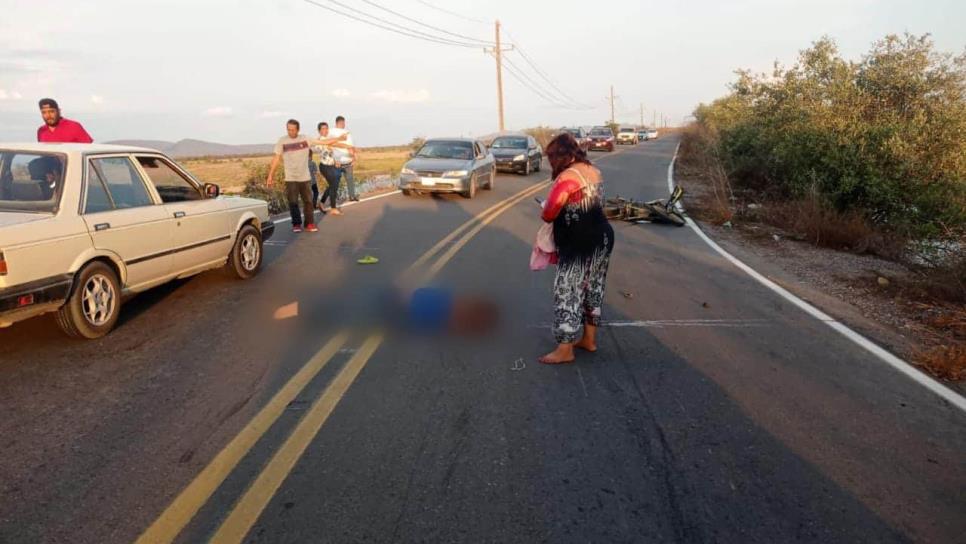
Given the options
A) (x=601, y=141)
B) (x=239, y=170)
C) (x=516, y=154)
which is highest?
(x=601, y=141)

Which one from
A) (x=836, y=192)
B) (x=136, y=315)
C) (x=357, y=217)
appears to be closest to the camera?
(x=136, y=315)

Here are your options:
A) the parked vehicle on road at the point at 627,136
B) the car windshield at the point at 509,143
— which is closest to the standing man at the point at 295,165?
the car windshield at the point at 509,143

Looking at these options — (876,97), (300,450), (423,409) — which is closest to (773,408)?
(423,409)

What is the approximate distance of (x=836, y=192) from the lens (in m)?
12.3

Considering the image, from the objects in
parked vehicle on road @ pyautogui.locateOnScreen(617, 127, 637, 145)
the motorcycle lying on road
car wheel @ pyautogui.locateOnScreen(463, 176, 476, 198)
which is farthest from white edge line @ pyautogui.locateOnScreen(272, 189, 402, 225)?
parked vehicle on road @ pyautogui.locateOnScreen(617, 127, 637, 145)

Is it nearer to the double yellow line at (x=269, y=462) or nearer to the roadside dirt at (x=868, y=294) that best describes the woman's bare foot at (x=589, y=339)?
the double yellow line at (x=269, y=462)

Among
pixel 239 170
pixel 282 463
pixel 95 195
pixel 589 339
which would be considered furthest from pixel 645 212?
pixel 239 170

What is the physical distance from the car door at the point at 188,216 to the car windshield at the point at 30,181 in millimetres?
900

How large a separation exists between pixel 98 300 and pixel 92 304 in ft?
0.26

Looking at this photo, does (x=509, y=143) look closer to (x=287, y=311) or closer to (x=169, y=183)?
(x=169, y=183)

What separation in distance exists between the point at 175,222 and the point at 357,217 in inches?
273

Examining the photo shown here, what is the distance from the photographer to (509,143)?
27.2 m

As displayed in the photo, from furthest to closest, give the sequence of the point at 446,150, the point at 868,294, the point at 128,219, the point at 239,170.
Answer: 1. the point at 239,170
2. the point at 446,150
3. the point at 868,294
4. the point at 128,219

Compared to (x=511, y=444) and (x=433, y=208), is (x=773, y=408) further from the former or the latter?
(x=433, y=208)
